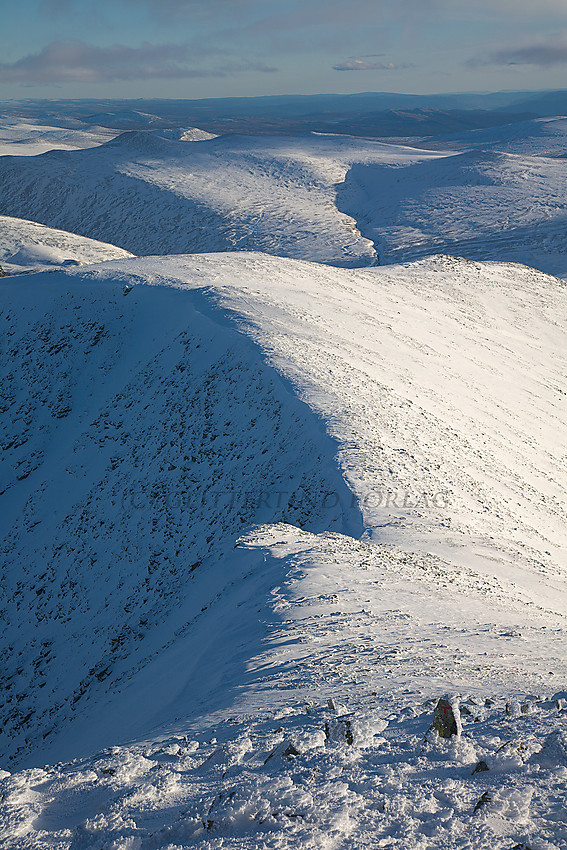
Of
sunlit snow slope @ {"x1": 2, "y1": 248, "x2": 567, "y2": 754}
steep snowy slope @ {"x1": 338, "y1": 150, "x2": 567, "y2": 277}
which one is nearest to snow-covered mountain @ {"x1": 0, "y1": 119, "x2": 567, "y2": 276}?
steep snowy slope @ {"x1": 338, "y1": 150, "x2": 567, "y2": 277}

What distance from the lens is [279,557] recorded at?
13.6 metres

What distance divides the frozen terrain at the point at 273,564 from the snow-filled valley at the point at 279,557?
0.21ft

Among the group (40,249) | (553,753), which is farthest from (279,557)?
(40,249)

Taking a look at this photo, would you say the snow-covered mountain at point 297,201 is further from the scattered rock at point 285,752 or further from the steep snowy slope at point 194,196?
the scattered rock at point 285,752

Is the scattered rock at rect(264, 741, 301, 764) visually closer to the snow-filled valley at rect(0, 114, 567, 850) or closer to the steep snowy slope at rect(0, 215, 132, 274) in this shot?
the snow-filled valley at rect(0, 114, 567, 850)

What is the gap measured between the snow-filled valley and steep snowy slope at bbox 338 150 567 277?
28.0 metres

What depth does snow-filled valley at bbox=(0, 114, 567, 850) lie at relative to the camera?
19.4 feet

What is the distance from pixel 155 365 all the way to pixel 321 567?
1711 cm

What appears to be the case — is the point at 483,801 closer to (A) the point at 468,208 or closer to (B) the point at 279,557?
(B) the point at 279,557

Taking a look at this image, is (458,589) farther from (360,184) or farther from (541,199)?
(360,184)

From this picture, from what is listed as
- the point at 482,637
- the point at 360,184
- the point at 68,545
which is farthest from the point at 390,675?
the point at 360,184

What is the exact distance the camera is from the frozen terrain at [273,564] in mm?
5883

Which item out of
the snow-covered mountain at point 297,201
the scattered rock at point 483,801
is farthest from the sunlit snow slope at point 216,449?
the snow-covered mountain at point 297,201

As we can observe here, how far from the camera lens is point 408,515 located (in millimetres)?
16016
